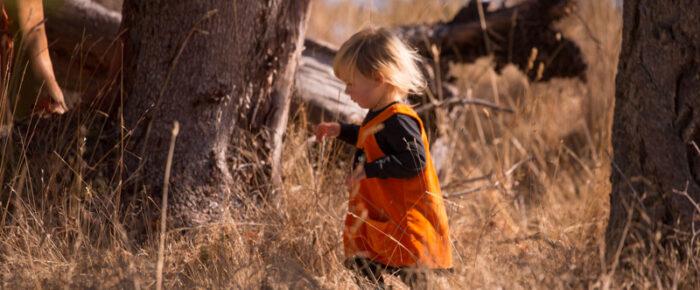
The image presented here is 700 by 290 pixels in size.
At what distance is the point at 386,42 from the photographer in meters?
2.10

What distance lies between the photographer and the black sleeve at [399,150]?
6.46 feet

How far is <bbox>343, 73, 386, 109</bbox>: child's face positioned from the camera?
6.90 ft

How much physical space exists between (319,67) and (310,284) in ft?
5.92

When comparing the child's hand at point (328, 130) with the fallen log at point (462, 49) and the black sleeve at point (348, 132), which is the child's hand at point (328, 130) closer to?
the black sleeve at point (348, 132)

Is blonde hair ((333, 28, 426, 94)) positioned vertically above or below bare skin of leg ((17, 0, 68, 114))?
above

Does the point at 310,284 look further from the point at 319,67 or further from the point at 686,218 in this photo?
the point at 319,67

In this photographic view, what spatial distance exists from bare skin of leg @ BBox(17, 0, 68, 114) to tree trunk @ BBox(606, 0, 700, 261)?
7.22ft

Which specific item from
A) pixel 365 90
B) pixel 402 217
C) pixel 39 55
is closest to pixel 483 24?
pixel 365 90

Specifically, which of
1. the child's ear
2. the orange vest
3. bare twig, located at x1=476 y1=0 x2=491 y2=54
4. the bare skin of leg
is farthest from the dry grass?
bare twig, located at x1=476 y1=0 x2=491 y2=54

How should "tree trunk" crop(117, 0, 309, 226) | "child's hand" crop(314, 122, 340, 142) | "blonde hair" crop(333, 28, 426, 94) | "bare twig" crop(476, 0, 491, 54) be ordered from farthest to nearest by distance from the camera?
"bare twig" crop(476, 0, 491, 54) < "tree trunk" crop(117, 0, 309, 226) < "child's hand" crop(314, 122, 340, 142) < "blonde hair" crop(333, 28, 426, 94)

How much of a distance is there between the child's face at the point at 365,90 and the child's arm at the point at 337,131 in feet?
0.62

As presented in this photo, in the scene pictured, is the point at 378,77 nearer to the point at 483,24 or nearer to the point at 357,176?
the point at 357,176

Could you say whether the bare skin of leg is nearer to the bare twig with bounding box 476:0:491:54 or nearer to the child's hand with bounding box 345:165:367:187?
the child's hand with bounding box 345:165:367:187

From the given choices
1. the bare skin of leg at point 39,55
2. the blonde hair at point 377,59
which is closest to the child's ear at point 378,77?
the blonde hair at point 377,59
